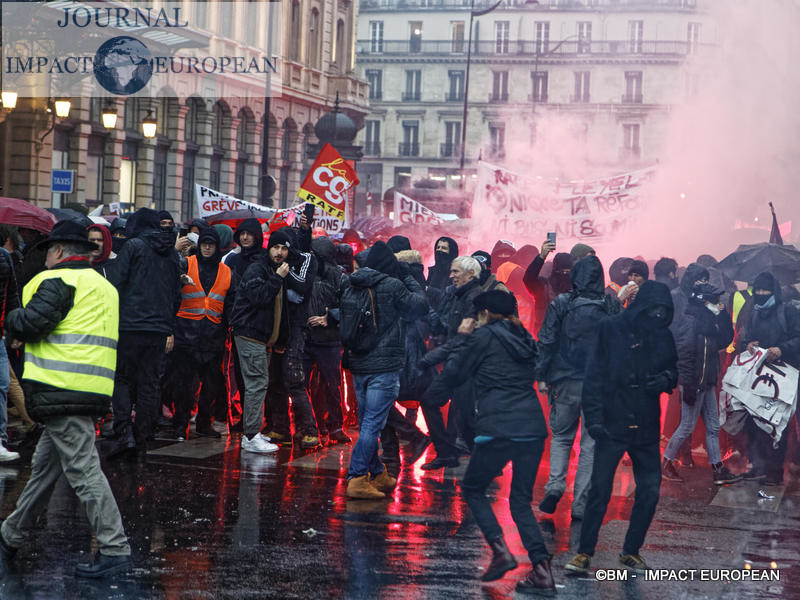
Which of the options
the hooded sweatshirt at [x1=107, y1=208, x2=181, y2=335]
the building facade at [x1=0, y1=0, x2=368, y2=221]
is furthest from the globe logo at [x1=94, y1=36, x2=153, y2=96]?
the hooded sweatshirt at [x1=107, y1=208, x2=181, y2=335]

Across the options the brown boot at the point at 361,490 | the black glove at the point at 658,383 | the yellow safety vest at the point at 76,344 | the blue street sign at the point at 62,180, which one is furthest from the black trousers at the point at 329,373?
the blue street sign at the point at 62,180

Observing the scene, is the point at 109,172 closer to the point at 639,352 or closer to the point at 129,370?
the point at 129,370

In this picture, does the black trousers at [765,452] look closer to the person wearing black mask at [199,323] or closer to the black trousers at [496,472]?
the black trousers at [496,472]

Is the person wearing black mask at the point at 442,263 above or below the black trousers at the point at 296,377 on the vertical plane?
above

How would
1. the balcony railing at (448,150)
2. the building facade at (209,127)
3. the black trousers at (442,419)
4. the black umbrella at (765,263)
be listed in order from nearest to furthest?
the black trousers at (442,419) < the black umbrella at (765,263) < the building facade at (209,127) < the balcony railing at (448,150)

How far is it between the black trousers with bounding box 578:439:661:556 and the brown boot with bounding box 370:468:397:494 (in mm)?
2269

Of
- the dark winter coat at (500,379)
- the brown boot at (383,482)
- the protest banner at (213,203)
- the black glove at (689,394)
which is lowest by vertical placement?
the brown boot at (383,482)

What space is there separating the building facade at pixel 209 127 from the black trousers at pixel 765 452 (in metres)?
14.8

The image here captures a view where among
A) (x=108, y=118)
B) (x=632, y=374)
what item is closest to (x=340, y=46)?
(x=108, y=118)

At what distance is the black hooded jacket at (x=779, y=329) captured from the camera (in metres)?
10.2

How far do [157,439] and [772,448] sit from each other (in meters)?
5.18

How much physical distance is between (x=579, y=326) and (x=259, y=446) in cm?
311

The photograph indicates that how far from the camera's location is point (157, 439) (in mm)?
10414

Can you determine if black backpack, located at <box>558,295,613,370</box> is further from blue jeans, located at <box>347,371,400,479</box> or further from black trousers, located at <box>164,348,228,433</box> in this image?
black trousers, located at <box>164,348,228,433</box>
